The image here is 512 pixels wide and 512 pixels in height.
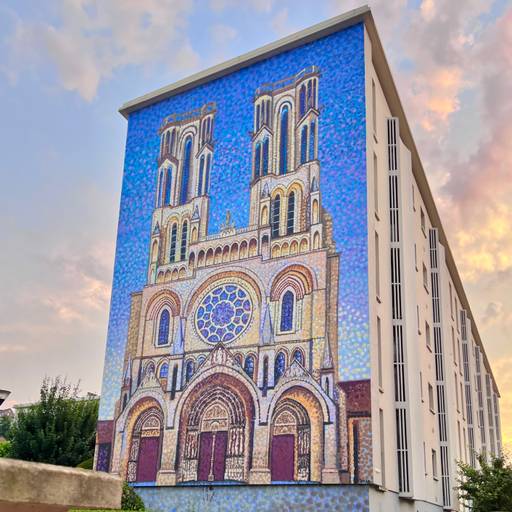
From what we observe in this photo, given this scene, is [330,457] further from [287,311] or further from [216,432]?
[287,311]

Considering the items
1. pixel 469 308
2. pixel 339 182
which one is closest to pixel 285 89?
pixel 339 182

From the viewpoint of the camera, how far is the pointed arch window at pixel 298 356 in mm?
17609

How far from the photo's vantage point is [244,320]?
62.4ft

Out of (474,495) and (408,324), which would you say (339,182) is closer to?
(408,324)

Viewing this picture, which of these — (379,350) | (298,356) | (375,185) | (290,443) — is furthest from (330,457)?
(375,185)

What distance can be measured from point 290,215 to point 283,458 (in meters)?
6.78

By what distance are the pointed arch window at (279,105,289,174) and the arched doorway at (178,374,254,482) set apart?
6454 millimetres

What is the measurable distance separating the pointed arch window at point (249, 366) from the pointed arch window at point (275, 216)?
143 inches

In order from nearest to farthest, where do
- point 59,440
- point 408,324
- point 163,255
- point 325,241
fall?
point 325,241 → point 408,324 → point 163,255 → point 59,440

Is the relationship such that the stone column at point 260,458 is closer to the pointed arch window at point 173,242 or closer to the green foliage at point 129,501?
the green foliage at point 129,501

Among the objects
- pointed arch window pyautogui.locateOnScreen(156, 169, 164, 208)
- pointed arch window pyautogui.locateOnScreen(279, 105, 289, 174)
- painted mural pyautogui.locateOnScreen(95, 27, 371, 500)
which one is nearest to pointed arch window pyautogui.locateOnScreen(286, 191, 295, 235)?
painted mural pyautogui.locateOnScreen(95, 27, 371, 500)

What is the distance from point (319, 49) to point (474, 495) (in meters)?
15.1

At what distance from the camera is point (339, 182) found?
1886 centimetres

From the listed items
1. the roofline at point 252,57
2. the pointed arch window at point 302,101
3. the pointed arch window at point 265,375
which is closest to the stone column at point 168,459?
the pointed arch window at point 265,375
